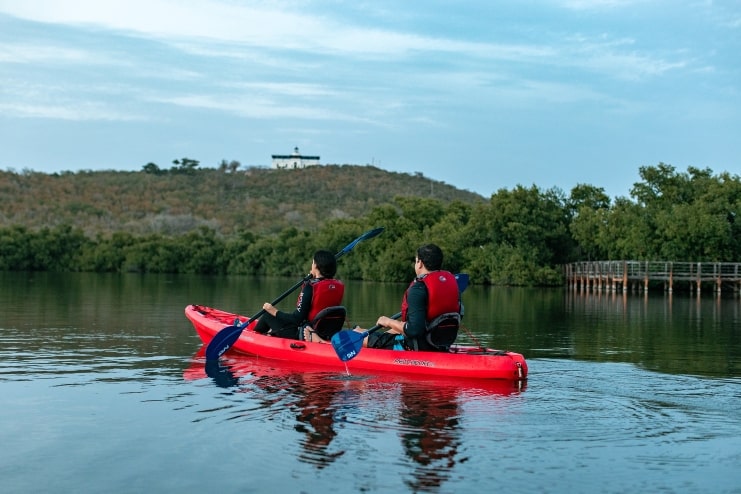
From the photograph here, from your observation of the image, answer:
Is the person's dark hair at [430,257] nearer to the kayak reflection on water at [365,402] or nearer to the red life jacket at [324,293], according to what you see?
the kayak reflection on water at [365,402]

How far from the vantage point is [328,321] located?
49.1 ft

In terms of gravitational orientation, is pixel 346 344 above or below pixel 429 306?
below

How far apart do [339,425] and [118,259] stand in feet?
247

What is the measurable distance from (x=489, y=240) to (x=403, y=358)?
52845 millimetres

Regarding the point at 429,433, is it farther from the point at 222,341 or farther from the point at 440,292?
the point at 222,341

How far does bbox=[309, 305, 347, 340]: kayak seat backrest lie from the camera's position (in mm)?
14859

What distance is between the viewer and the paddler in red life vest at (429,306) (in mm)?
12945

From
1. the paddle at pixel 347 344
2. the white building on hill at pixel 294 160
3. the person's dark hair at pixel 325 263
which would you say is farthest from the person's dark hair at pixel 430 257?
the white building on hill at pixel 294 160

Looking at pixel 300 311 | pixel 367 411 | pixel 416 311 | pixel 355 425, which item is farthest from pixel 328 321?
pixel 355 425

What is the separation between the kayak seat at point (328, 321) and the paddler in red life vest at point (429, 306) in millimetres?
1439

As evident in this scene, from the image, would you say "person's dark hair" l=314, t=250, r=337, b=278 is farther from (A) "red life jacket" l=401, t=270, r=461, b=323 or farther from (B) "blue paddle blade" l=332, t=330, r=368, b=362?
(A) "red life jacket" l=401, t=270, r=461, b=323

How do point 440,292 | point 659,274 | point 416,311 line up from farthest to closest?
1. point 659,274
2. point 416,311
3. point 440,292

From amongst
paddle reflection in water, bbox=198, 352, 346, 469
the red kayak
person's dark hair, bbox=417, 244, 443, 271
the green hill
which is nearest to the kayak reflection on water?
paddle reflection in water, bbox=198, 352, 346, 469

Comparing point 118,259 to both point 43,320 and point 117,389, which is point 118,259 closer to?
point 43,320
